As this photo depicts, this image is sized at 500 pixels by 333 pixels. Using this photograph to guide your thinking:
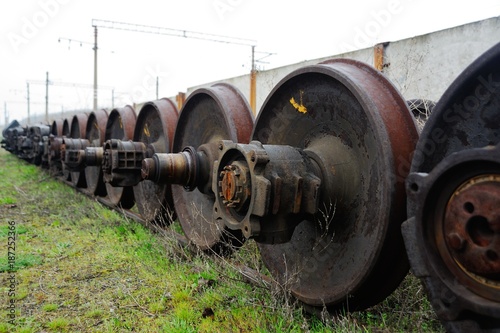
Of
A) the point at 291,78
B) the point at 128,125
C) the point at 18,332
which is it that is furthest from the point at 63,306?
the point at 128,125

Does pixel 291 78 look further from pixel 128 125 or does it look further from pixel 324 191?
pixel 128 125

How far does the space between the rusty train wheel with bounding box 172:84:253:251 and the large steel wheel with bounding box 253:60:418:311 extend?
0.51 meters

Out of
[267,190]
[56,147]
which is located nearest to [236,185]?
[267,190]

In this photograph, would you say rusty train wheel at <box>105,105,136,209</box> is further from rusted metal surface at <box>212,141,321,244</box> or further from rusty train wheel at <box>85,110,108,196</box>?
rusted metal surface at <box>212,141,321,244</box>

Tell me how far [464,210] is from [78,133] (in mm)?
8021

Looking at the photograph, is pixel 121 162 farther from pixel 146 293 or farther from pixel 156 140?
pixel 146 293

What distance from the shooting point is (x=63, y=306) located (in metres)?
2.66

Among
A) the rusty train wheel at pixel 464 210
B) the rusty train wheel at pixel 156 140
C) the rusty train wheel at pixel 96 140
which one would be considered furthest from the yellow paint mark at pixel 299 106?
the rusty train wheel at pixel 96 140

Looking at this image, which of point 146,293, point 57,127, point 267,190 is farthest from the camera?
point 57,127

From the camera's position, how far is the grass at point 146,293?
2188 mm

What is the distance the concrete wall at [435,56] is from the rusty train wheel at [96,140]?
14.3 feet

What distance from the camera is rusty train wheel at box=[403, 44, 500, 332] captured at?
1179 mm

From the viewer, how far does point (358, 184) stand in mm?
2086

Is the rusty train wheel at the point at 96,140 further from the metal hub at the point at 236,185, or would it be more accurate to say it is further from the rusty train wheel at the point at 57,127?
the metal hub at the point at 236,185
